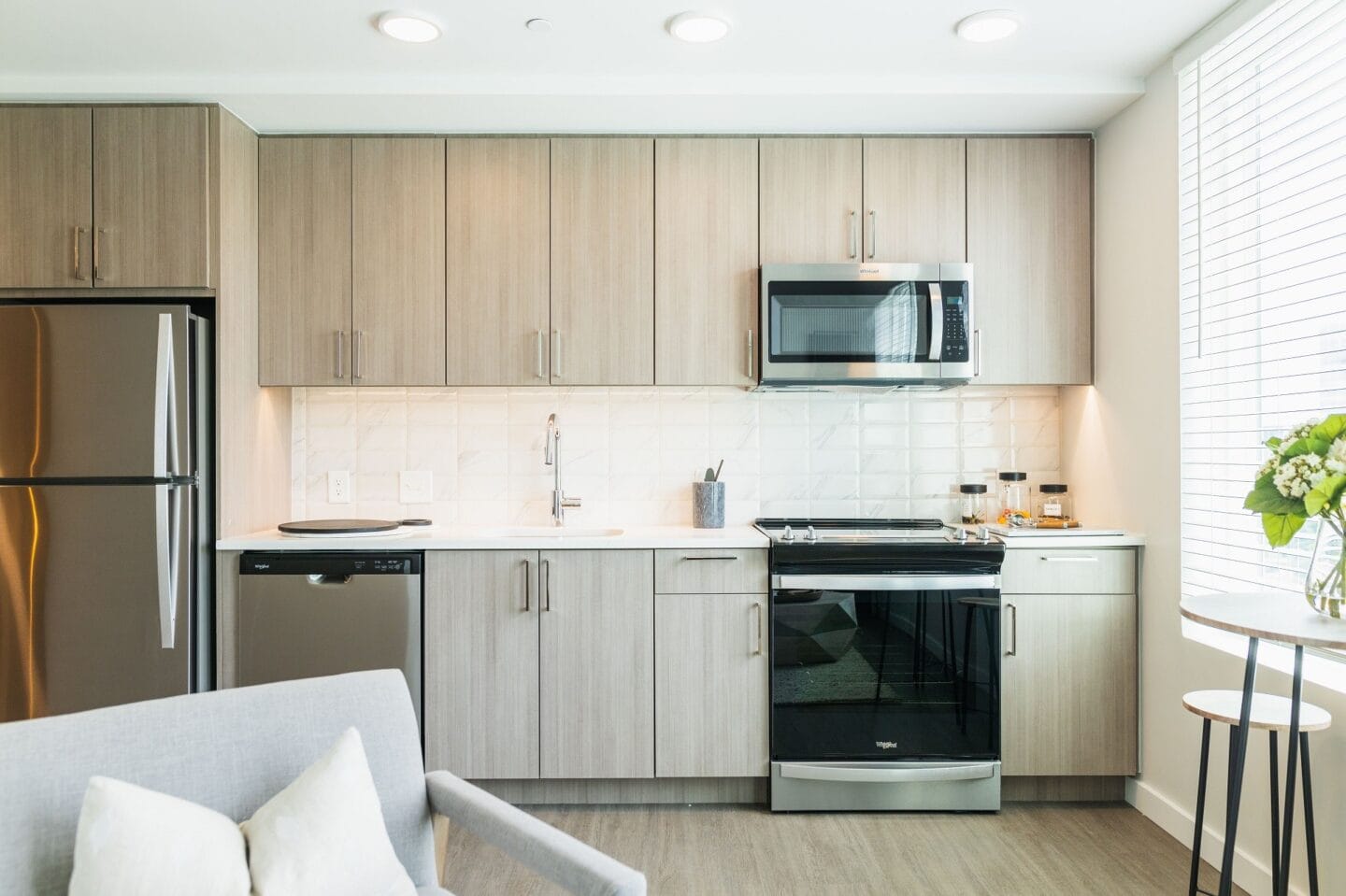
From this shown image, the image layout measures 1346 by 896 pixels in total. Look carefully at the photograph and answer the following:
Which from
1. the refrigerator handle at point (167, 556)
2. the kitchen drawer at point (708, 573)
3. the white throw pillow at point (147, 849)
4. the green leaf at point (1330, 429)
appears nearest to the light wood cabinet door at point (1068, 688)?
the kitchen drawer at point (708, 573)

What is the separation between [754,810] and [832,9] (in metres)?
2.62

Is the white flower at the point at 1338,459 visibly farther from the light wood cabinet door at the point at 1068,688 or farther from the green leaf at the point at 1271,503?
the light wood cabinet door at the point at 1068,688

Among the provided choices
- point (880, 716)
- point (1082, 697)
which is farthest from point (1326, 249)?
point (880, 716)

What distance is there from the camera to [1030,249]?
10.7 feet

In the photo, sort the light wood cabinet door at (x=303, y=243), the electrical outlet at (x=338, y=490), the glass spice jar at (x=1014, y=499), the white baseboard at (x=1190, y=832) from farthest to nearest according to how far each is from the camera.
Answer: the electrical outlet at (x=338, y=490) < the glass spice jar at (x=1014, y=499) < the light wood cabinet door at (x=303, y=243) < the white baseboard at (x=1190, y=832)

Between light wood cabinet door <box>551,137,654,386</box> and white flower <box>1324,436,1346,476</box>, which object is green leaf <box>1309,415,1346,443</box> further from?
light wood cabinet door <box>551,137,654,386</box>

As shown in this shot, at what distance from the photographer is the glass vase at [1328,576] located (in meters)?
1.77

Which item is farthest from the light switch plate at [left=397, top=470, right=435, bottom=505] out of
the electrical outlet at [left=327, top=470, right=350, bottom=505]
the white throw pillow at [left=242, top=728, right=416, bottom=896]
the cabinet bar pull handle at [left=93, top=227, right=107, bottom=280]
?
the white throw pillow at [left=242, top=728, right=416, bottom=896]

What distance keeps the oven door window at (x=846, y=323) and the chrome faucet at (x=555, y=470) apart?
0.95 metres

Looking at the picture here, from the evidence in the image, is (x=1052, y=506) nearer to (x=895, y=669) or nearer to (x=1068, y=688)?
(x=1068, y=688)

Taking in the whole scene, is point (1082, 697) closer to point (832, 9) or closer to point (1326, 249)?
point (1326, 249)

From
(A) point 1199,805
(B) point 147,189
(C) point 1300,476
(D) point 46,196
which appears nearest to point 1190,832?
(A) point 1199,805

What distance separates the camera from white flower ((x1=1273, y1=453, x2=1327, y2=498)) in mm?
1726

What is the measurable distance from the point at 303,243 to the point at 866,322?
215 centimetres
